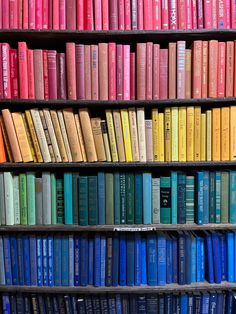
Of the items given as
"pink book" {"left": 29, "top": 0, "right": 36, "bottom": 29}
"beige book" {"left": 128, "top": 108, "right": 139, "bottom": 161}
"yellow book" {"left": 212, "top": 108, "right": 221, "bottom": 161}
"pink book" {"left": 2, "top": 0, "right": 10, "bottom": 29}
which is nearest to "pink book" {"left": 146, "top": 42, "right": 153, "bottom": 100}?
"beige book" {"left": 128, "top": 108, "right": 139, "bottom": 161}

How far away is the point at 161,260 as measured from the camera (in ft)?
4.07

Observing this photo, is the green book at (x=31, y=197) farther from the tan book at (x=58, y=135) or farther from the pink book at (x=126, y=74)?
the pink book at (x=126, y=74)

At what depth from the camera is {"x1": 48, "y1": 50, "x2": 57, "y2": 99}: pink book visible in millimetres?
1140

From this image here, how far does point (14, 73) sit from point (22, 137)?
296 mm

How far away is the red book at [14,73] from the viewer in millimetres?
1135

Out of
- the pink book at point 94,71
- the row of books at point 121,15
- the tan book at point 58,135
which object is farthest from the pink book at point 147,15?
the tan book at point 58,135

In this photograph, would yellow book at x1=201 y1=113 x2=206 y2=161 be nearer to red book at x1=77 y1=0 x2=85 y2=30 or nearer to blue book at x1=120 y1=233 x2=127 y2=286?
blue book at x1=120 y1=233 x2=127 y2=286

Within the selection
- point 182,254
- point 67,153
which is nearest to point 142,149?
point 67,153

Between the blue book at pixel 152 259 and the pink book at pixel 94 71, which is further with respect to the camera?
the blue book at pixel 152 259

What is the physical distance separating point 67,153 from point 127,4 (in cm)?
73

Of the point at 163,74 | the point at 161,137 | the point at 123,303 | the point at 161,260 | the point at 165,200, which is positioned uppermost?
the point at 163,74

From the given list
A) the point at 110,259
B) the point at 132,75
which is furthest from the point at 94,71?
the point at 110,259

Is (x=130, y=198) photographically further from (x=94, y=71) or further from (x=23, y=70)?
(x=23, y=70)

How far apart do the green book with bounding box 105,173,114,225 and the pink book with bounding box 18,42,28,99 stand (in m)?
0.54
